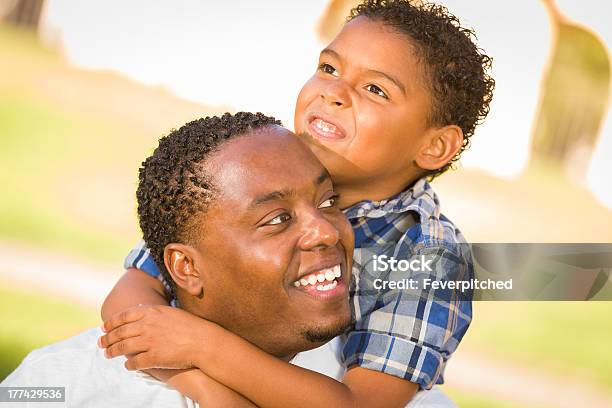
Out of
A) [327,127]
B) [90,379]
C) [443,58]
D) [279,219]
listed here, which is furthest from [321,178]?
[90,379]

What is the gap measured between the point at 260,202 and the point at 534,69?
1505 millimetres

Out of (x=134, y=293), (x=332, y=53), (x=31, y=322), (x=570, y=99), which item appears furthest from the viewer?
(x=31, y=322)

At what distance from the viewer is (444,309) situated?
171 cm

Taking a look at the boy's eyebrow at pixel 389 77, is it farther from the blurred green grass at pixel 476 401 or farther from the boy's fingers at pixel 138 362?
the blurred green grass at pixel 476 401

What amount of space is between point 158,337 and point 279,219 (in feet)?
1.03

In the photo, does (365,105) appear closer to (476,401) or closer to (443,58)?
(443,58)

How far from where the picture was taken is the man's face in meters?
1.60

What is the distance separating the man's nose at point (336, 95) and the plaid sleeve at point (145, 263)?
1.72ft

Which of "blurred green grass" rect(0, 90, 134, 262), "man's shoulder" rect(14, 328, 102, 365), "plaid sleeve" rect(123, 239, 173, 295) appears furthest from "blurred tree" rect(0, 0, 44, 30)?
"man's shoulder" rect(14, 328, 102, 365)

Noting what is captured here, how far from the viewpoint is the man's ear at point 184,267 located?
65.7 inches

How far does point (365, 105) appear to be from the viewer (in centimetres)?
187

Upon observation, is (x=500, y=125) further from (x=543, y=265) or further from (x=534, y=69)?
(x=543, y=265)

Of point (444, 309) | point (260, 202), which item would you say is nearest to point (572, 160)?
point (444, 309)

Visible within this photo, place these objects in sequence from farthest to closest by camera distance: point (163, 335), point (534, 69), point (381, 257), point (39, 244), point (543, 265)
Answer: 1. point (39, 244)
2. point (534, 69)
3. point (543, 265)
4. point (381, 257)
5. point (163, 335)
